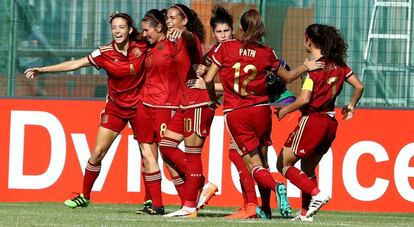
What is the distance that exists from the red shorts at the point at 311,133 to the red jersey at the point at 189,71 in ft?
3.05

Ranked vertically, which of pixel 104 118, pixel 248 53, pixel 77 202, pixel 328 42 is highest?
pixel 328 42

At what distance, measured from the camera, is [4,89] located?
17438 millimetres

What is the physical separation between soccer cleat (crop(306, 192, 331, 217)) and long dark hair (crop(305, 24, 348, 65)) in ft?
4.54

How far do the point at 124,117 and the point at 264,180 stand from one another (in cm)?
221

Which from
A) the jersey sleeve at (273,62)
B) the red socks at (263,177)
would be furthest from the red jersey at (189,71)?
the red socks at (263,177)

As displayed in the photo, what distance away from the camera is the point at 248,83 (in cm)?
1285

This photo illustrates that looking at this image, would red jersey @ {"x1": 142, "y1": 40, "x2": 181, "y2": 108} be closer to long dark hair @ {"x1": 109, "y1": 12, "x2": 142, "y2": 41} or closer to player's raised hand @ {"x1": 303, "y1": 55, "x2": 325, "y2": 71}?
long dark hair @ {"x1": 109, "y1": 12, "x2": 142, "y2": 41}

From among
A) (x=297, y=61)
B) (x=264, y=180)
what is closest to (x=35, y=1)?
(x=297, y=61)

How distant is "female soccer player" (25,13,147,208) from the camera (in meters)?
14.2

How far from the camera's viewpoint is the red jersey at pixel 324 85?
13.0m

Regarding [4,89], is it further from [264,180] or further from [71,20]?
[264,180]

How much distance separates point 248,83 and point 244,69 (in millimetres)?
138

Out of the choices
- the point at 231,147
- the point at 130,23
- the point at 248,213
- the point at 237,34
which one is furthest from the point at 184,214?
the point at 237,34

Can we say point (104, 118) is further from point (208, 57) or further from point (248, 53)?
point (248, 53)
